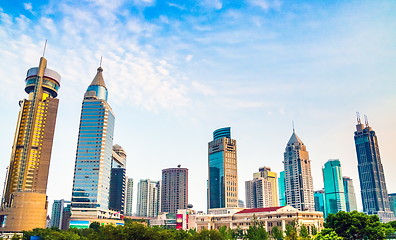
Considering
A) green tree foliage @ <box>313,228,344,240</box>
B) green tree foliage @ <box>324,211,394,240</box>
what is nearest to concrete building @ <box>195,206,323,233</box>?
green tree foliage @ <box>324,211,394,240</box>

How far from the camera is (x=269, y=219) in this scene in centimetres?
16350

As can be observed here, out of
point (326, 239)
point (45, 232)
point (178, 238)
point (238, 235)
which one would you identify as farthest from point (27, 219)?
point (326, 239)

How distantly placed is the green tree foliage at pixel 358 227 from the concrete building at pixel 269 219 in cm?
5741

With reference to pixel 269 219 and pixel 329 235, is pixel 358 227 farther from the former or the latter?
pixel 269 219

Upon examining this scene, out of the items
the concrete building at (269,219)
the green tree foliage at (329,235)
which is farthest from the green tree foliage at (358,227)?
the concrete building at (269,219)

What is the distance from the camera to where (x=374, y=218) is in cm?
8906

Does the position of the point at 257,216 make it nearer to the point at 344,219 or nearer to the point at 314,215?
the point at 314,215

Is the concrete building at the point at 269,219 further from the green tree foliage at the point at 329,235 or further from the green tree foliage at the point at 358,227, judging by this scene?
the green tree foliage at the point at 329,235

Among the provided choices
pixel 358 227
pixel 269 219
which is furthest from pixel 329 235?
pixel 269 219

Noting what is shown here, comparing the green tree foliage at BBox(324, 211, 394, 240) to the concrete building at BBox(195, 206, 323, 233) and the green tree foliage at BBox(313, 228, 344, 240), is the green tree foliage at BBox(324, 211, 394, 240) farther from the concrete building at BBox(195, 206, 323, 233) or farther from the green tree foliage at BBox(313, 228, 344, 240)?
the concrete building at BBox(195, 206, 323, 233)

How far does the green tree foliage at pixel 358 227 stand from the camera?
84.6 meters

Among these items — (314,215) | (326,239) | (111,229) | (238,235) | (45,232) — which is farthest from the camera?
(314,215)

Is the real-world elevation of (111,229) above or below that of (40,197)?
below

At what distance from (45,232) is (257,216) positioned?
308 feet
